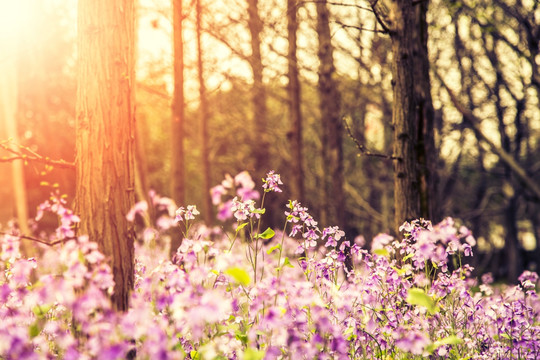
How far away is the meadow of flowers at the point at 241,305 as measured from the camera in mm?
2439

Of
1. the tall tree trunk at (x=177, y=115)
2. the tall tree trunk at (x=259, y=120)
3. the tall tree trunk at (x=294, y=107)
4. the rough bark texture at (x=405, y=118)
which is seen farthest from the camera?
the tall tree trunk at (x=259, y=120)

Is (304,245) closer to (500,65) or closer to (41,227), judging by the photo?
(500,65)

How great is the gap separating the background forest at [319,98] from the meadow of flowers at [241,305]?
1.61m

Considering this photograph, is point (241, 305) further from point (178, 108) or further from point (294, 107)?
point (294, 107)

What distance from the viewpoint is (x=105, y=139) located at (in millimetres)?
3855

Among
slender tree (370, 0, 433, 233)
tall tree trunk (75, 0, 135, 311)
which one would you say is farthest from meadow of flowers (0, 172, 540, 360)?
slender tree (370, 0, 433, 233)

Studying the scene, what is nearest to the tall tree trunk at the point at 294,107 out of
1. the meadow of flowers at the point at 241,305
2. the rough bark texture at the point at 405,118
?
the rough bark texture at the point at 405,118

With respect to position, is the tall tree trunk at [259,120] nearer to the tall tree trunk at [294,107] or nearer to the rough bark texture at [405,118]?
the tall tree trunk at [294,107]

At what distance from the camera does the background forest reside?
10.0 metres

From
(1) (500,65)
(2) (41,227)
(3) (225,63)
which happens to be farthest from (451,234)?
(2) (41,227)

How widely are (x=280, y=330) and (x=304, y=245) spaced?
1.46m

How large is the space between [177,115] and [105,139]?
546 centimetres

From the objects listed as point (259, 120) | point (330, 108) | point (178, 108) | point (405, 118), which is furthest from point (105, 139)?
point (259, 120)

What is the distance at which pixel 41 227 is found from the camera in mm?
21406
